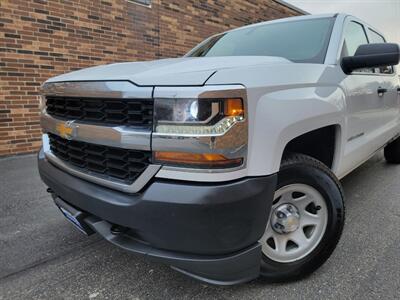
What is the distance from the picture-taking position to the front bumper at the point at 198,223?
1612mm

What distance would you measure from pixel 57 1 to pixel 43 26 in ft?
1.61

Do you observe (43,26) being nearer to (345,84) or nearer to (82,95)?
(82,95)

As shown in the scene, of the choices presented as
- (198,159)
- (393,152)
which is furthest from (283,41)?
(393,152)

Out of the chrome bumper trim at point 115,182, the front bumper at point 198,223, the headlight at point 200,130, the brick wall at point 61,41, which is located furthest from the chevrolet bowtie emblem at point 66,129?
the brick wall at point 61,41

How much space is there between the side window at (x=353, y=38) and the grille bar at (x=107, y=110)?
1846mm

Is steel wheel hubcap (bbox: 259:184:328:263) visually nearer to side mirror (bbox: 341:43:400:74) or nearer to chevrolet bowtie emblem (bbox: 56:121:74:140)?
side mirror (bbox: 341:43:400:74)

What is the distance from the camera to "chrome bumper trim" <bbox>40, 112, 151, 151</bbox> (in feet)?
5.56

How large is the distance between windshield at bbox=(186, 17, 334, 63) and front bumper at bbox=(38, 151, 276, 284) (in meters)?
1.36

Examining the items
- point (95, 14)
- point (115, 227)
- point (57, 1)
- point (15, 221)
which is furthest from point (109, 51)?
point (115, 227)

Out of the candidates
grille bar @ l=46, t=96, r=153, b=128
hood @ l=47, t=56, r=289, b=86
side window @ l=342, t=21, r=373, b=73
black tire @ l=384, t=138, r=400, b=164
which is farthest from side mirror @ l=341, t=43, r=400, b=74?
black tire @ l=384, t=138, r=400, b=164

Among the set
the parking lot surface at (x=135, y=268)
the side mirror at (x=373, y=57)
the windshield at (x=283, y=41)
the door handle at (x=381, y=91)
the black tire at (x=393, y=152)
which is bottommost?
the parking lot surface at (x=135, y=268)

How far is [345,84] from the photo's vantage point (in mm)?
2607

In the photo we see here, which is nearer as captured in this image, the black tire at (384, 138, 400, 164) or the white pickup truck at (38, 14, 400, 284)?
the white pickup truck at (38, 14, 400, 284)

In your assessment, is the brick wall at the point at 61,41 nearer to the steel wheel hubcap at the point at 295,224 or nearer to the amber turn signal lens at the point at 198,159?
the amber turn signal lens at the point at 198,159
